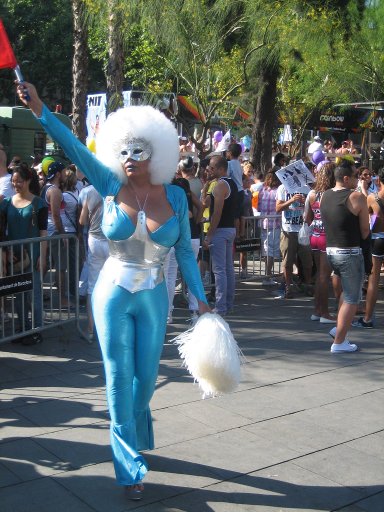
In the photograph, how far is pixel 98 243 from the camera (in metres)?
7.48

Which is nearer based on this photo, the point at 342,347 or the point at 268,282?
the point at 342,347

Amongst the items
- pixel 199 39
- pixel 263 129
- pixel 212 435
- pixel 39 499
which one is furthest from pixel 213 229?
pixel 263 129

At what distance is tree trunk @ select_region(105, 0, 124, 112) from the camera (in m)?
14.1

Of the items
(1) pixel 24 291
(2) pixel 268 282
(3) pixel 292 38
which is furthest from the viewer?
(3) pixel 292 38

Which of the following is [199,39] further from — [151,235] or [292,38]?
[151,235]

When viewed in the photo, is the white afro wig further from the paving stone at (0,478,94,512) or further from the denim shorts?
the denim shorts

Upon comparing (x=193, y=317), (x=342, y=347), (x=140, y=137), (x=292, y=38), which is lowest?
(x=342, y=347)

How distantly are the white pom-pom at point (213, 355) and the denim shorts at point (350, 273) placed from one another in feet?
10.8

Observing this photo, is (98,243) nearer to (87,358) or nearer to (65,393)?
(87,358)

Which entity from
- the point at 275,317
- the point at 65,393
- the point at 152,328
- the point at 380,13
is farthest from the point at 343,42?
the point at 152,328

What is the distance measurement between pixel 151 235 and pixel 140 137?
54cm

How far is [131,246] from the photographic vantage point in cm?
414

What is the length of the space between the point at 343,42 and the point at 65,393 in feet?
38.9

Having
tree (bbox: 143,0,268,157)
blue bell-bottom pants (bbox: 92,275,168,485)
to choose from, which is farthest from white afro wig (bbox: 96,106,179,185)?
tree (bbox: 143,0,268,157)
